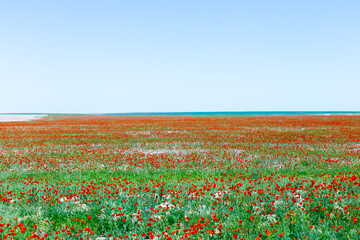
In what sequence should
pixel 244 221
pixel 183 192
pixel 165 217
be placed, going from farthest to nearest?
pixel 183 192 → pixel 165 217 → pixel 244 221

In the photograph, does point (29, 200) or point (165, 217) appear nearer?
point (165, 217)

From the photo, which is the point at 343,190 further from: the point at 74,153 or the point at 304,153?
the point at 74,153

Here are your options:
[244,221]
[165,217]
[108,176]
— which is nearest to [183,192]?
[165,217]

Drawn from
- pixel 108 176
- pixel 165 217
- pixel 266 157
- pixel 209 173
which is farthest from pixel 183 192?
pixel 266 157

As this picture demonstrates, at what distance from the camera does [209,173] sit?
Answer: 464 inches

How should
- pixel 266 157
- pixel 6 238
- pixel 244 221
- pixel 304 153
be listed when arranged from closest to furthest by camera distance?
1. pixel 6 238
2. pixel 244 221
3. pixel 266 157
4. pixel 304 153

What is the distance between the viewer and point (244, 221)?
6172 mm

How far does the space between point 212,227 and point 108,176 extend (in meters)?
6.68

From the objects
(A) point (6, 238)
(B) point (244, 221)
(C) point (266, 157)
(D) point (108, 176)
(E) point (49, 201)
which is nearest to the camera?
(A) point (6, 238)

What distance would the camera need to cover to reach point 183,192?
336 inches

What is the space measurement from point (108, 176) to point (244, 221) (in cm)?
682

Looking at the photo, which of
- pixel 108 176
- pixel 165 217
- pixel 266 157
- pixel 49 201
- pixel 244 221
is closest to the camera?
pixel 244 221

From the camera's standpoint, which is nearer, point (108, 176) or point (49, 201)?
point (49, 201)

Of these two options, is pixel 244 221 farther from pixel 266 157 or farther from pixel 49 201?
pixel 266 157
